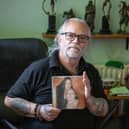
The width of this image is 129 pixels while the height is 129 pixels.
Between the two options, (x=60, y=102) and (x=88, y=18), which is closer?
(x=60, y=102)

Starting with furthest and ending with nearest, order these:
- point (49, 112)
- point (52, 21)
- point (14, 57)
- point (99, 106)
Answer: point (52, 21)
point (14, 57)
point (99, 106)
point (49, 112)

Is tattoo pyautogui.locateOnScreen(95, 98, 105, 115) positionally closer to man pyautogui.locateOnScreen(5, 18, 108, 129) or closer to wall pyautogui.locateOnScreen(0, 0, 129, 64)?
man pyautogui.locateOnScreen(5, 18, 108, 129)

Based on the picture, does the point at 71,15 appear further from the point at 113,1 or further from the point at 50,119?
the point at 50,119

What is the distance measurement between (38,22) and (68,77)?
1348 mm

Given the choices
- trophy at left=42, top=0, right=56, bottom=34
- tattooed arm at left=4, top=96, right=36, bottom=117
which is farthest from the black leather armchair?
trophy at left=42, top=0, right=56, bottom=34

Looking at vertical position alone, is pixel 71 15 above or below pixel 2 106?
above

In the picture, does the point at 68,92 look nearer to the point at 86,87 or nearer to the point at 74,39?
the point at 86,87

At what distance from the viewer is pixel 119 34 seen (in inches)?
115

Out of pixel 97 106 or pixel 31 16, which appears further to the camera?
pixel 31 16

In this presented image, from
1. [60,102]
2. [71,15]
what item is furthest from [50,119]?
[71,15]

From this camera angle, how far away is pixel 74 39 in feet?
5.78

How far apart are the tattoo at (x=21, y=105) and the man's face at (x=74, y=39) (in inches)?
13.6

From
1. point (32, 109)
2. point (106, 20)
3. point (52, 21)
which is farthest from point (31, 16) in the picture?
point (32, 109)

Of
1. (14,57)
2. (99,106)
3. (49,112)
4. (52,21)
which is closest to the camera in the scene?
(49,112)
